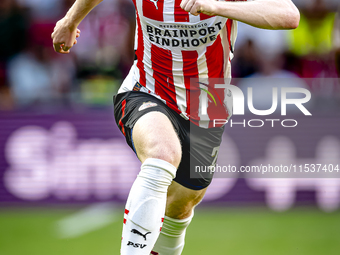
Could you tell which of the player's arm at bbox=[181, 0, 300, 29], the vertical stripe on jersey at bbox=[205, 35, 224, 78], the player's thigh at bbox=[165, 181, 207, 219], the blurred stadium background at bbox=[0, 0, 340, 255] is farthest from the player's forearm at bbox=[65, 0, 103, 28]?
the blurred stadium background at bbox=[0, 0, 340, 255]

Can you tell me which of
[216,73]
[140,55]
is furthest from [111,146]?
[216,73]

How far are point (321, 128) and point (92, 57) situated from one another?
10.00ft

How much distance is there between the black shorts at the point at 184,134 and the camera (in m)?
2.57

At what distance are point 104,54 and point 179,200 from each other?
3.74 meters

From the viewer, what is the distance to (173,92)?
277cm

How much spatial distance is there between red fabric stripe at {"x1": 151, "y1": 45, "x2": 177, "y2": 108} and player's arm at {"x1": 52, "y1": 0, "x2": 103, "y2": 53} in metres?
0.45

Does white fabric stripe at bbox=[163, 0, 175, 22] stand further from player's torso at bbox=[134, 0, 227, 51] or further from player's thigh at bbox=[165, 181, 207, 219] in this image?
player's thigh at bbox=[165, 181, 207, 219]

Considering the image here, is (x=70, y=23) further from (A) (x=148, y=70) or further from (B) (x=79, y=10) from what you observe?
(A) (x=148, y=70)

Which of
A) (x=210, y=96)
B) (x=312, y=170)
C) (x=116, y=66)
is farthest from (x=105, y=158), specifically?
(x=210, y=96)

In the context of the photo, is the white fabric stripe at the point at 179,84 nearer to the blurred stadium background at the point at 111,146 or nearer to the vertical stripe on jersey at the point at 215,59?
the vertical stripe on jersey at the point at 215,59

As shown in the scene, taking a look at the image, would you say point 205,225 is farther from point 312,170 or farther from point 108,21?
point 108,21

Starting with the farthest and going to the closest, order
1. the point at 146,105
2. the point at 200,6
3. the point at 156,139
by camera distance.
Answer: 1. the point at 146,105
2. the point at 156,139
3. the point at 200,6

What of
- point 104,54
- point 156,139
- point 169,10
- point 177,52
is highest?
point 169,10

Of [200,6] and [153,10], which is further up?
[200,6]
